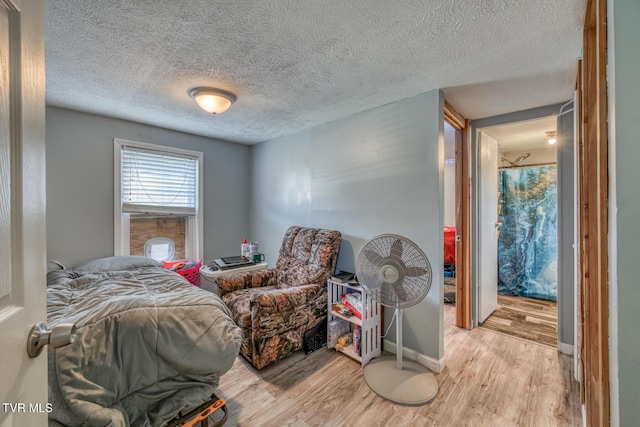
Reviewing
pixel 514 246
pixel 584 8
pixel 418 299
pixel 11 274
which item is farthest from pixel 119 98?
pixel 514 246

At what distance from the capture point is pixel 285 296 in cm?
209

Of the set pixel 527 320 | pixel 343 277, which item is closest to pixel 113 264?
pixel 343 277

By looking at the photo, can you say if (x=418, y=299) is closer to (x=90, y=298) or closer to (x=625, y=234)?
(x=625, y=234)

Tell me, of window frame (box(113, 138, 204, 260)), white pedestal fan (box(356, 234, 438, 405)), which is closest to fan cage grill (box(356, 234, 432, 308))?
white pedestal fan (box(356, 234, 438, 405))

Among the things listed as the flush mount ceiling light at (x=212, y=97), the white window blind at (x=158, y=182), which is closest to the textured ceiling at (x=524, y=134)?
the flush mount ceiling light at (x=212, y=97)

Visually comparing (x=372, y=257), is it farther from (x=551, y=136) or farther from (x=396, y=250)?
(x=551, y=136)

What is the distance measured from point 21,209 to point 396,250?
5.62 feet

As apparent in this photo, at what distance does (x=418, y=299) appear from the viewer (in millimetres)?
1737

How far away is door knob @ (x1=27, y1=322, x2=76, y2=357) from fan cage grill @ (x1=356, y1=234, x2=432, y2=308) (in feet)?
5.23

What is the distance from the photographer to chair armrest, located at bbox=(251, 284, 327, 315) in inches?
77.3

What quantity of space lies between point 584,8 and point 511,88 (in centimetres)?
86

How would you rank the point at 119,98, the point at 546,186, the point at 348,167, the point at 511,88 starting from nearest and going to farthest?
1. the point at 511,88
2. the point at 119,98
3. the point at 348,167
4. the point at 546,186

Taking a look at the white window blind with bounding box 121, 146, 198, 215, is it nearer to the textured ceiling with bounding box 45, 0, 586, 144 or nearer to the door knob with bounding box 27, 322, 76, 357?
the textured ceiling with bounding box 45, 0, 586, 144

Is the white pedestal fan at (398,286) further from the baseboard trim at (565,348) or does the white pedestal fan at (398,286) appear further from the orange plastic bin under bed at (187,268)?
the orange plastic bin under bed at (187,268)
